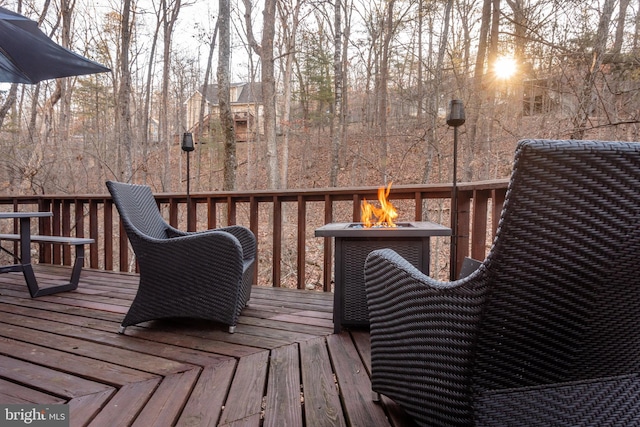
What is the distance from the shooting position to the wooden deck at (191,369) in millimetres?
1398

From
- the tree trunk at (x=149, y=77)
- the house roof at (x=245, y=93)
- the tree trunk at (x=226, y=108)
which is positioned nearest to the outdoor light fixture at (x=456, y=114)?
the tree trunk at (x=226, y=108)

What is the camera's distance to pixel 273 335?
2.23m

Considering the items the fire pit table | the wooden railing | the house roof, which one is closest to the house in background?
the house roof

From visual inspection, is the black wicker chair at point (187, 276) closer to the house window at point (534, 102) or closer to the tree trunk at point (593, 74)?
the tree trunk at point (593, 74)

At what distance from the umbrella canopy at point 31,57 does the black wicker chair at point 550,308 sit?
384 centimetres

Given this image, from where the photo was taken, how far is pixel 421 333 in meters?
1.14

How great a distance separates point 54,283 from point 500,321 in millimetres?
4016

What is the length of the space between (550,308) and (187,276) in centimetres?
196

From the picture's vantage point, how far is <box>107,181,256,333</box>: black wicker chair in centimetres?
224

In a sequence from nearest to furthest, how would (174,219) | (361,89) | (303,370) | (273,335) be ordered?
1. (303,370)
2. (273,335)
3. (174,219)
4. (361,89)

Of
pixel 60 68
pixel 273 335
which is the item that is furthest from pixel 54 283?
pixel 273 335

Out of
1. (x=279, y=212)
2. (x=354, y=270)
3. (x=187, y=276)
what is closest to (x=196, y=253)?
(x=187, y=276)

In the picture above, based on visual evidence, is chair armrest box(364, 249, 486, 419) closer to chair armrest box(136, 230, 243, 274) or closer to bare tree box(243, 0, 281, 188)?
chair armrest box(136, 230, 243, 274)

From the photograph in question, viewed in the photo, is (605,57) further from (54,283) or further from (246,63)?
(246,63)
